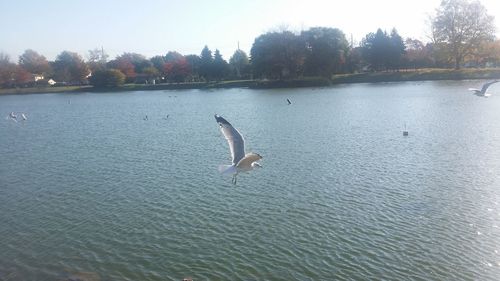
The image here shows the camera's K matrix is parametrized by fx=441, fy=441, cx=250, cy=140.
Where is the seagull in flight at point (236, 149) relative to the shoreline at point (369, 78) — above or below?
below

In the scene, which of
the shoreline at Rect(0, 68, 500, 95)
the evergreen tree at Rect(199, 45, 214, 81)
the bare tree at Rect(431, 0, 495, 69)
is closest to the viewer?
the shoreline at Rect(0, 68, 500, 95)

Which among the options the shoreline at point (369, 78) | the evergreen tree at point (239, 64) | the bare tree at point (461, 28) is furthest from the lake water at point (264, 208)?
the evergreen tree at point (239, 64)

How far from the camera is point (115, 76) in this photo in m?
117

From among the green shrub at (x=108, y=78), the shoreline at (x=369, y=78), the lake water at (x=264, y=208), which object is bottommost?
the lake water at (x=264, y=208)

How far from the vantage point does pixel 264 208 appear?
17062 mm

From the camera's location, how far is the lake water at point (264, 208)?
12.9 metres

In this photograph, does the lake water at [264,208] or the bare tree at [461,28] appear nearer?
the lake water at [264,208]

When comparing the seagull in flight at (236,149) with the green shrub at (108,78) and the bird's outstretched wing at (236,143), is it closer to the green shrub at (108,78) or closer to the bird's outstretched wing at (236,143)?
the bird's outstretched wing at (236,143)

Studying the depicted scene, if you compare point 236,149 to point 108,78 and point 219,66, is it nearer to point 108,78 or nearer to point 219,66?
point 219,66

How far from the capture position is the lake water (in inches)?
508

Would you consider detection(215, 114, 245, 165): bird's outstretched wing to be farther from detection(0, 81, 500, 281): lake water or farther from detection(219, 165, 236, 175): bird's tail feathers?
detection(0, 81, 500, 281): lake water

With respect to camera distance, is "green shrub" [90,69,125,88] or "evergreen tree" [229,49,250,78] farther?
"green shrub" [90,69,125,88]

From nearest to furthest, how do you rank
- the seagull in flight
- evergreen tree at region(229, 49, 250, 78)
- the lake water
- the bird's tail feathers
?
the bird's tail feathers
the seagull in flight
the lake water
evergreen tree at region(229, 49, 250, 78)

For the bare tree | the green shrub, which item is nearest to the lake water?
the bare tree
